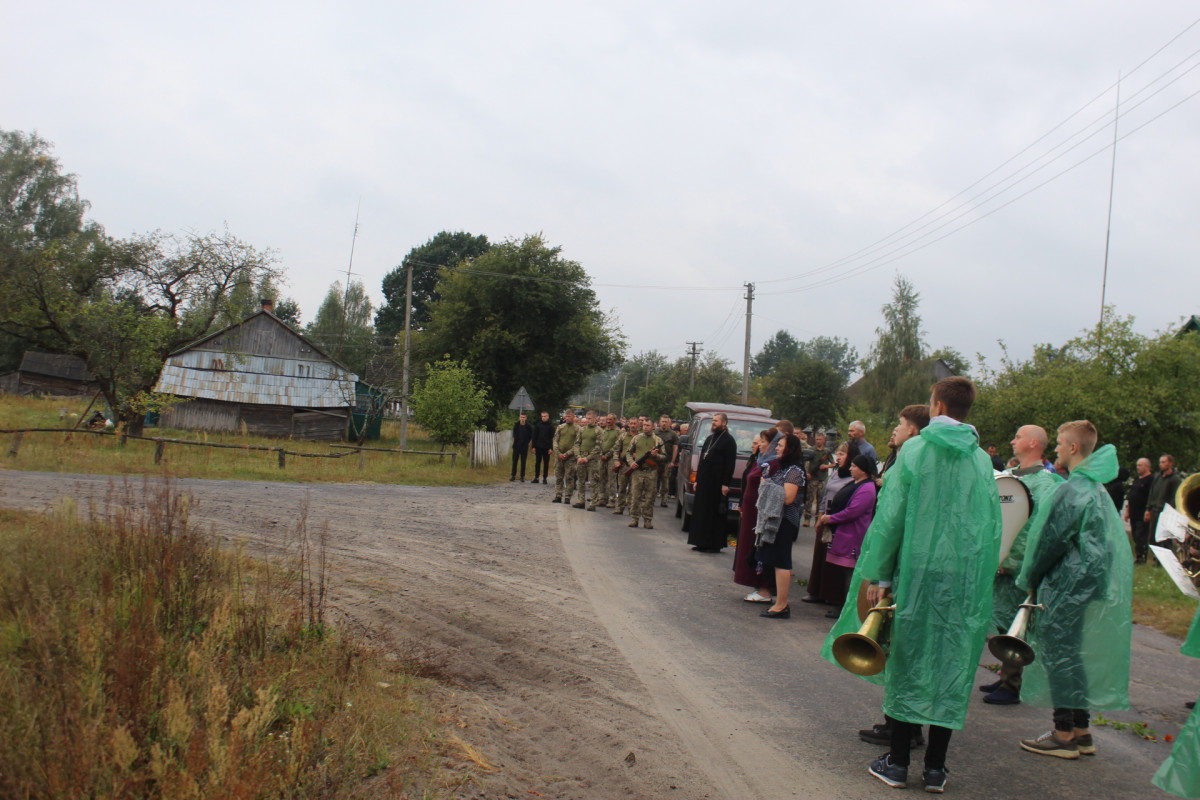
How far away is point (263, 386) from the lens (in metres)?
41.4

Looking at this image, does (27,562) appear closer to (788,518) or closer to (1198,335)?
(788,518)

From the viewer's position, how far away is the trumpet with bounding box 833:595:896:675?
411 cm

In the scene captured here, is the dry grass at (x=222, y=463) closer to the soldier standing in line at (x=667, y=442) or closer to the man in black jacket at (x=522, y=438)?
the man in black jacket at (x=522, y=438)

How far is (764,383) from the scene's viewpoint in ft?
202

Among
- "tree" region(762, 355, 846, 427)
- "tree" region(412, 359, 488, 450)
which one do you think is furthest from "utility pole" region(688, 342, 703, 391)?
"tree" region(412, 359, 488, 450)

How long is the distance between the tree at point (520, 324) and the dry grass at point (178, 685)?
38.7 meters

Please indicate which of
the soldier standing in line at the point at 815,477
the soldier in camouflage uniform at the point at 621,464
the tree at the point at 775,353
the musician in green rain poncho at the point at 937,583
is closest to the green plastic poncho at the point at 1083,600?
the musician in green rain poncho at the point at 937,583

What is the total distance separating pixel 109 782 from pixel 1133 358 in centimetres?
2261

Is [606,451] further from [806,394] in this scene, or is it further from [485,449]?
[806,394]

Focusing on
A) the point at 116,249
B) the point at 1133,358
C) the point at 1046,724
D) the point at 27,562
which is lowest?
the point at 1046,724

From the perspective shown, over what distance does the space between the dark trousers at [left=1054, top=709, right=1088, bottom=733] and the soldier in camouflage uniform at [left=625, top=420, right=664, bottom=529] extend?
10554mm

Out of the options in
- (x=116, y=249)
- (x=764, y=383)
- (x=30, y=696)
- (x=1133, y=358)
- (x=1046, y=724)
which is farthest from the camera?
(x=764, y=383)

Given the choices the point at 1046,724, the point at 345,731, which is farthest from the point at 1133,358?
the point at 345,731

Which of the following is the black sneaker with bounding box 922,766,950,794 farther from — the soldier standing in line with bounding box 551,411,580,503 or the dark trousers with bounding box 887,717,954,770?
the soldier standing in line with bounding box 551,411,580,503
